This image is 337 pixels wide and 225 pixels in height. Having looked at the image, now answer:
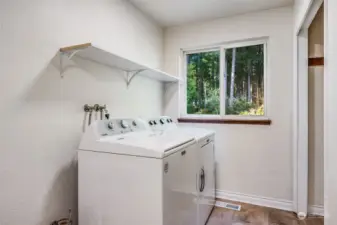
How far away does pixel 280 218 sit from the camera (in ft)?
7.15

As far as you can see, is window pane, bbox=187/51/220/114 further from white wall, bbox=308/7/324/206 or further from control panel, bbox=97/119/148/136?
control panel, bbox=97/119/148/136

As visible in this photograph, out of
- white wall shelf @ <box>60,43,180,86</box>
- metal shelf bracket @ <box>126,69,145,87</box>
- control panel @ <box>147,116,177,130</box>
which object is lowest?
control panel @ <box>147,116,177,130</box>

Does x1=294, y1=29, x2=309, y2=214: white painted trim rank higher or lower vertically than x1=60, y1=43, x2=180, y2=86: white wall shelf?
lower

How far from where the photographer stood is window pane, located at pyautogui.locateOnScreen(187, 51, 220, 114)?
9.28 ft

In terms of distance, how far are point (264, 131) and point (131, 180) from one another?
182 centimetres

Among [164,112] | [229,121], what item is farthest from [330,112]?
[164,112]

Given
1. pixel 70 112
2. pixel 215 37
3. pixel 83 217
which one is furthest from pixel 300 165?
pixel 70 112

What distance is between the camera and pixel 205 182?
Answer: 206 centimetres

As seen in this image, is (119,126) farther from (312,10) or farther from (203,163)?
(312,10)

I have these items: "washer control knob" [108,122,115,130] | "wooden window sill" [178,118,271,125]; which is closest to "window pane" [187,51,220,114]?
"wooden window sill" [178,118,271,125]

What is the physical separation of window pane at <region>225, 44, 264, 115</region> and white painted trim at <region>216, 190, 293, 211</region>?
102 cm

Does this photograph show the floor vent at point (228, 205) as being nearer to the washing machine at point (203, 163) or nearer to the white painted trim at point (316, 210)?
the washing machine at point (203, 163)

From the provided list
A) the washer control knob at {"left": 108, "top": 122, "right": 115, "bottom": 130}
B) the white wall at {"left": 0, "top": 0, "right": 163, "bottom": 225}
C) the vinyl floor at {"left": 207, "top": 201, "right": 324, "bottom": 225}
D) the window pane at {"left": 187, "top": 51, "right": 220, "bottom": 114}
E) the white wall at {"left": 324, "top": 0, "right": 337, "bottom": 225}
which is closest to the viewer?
the white wall at {"left": 324, "top": 0, "right": 337, "bottom": 225}

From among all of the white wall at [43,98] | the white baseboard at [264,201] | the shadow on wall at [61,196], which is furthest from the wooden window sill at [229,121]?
the shadow on wall at [61,196]
